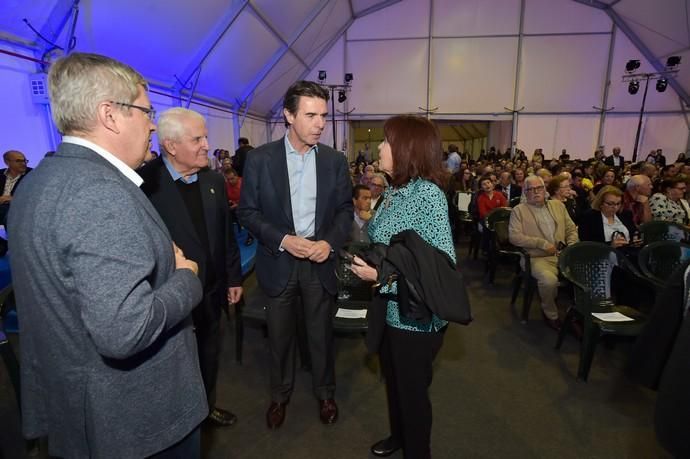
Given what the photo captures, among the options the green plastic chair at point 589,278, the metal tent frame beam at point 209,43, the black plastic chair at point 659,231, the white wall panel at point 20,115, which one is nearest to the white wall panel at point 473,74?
the metal tent frame beam at point 209,43

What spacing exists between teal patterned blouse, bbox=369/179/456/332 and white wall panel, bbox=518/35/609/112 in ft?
52.5

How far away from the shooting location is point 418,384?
1583mm

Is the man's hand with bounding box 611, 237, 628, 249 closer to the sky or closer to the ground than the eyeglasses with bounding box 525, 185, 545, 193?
closer to the ground

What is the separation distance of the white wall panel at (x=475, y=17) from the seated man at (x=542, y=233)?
13.5 meters

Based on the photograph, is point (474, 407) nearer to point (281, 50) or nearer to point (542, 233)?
point (542, 233)

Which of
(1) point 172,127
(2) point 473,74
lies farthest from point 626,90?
(1) point 172,127

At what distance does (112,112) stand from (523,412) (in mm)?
2772

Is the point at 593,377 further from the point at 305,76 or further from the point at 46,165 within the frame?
the point at 305,76

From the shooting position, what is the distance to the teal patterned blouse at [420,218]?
142 cm

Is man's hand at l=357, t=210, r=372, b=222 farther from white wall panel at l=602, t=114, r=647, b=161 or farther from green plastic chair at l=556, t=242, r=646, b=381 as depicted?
white wall panel at l=602, t=114, r=647, b=161

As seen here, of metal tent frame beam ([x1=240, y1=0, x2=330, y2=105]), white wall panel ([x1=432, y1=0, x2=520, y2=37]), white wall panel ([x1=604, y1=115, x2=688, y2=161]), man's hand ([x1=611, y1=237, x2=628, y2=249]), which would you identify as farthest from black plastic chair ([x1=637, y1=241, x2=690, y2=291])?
white wall panel ([x1=604, y1=115, x2=688, y2=161])

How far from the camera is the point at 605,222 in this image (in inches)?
145

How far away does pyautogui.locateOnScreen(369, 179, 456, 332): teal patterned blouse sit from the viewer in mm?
1421

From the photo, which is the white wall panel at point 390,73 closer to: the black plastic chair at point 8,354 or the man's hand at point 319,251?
the man's hand at point 319,251
